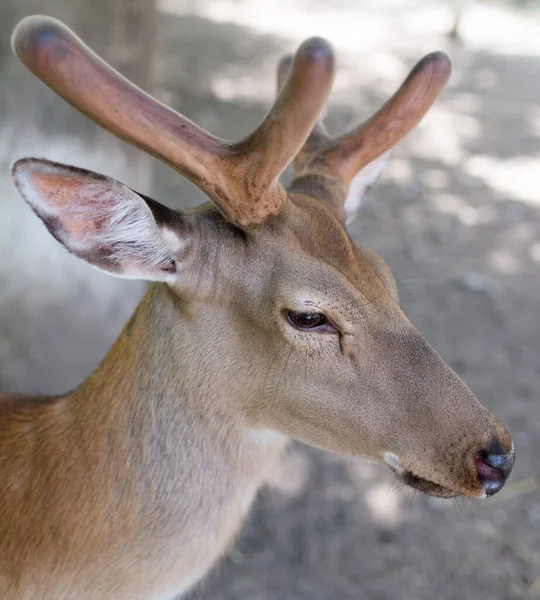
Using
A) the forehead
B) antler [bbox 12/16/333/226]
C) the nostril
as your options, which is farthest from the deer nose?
antler [bbox 12/16/333/226]

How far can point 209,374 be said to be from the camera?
1.89m

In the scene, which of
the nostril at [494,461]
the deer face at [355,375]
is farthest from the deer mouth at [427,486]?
the nostril at [494,461]

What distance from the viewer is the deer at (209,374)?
1.63m

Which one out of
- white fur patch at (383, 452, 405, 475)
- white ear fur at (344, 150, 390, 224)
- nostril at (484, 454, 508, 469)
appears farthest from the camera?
white ear fur at (344, 150, 390, 224)

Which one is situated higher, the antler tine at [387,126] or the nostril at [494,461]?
the antler tine at [387,126]

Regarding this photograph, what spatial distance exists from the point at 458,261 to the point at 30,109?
133 inches

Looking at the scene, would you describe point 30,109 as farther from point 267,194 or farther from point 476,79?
point 476,79

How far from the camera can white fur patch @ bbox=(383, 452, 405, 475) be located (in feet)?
5.91

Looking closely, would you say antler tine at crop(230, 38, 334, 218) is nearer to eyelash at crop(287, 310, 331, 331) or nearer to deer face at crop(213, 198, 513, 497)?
deer face at crop(213, 198, 513, 497)

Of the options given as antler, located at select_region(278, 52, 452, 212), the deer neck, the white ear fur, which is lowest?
the deer neck

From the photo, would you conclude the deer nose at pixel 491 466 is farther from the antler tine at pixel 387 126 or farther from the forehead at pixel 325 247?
the antler tine at pixel 387 126

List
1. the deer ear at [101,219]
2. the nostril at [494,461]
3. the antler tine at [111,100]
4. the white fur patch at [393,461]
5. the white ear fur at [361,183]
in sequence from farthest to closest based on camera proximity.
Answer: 1. the white ear fur at [361,183]
2. the white fur patch at [393,461]
3. the nostril at [494,461]
4. the deer ear at [101,219]
5. the antler tine at [111,100]

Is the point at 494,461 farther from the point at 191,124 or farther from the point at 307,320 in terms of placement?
the point at 191,124

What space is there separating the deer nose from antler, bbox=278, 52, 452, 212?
874 mm
